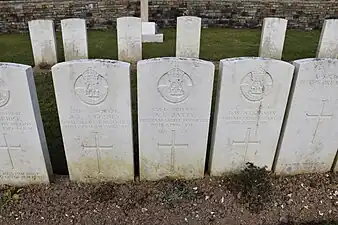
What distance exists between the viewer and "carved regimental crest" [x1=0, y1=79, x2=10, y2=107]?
9.05 ft

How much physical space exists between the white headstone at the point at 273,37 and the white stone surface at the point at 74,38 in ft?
13.9

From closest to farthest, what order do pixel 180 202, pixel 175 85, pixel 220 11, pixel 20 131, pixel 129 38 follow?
pixel 175 85, pixel 20 131, pixel 180 202, pixel 129 38, pixel 220 11

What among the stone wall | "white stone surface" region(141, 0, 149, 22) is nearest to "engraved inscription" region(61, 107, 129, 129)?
"white stone surface" region(141, 0, 149, 22)

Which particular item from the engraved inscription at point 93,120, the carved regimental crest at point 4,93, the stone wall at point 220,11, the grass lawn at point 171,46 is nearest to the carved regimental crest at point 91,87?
the engraved inscription at point 93,120

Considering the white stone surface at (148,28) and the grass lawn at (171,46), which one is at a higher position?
the white stone surface at (148,28)

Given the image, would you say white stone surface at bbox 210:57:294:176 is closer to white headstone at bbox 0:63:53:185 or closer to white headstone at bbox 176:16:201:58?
white headstone at bbox 0:63:53:185

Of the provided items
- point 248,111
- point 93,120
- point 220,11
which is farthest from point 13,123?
point 220,11

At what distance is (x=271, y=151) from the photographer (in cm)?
343

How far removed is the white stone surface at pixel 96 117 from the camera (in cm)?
280

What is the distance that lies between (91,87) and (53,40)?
4765mm

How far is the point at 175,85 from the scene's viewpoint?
293 cm

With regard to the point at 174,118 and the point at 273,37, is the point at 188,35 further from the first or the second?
the point at 174,118

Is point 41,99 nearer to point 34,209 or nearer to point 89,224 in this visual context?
point 34,209

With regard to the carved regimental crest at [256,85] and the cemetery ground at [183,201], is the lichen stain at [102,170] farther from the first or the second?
Result: the carved regimental crest at [256,85]
